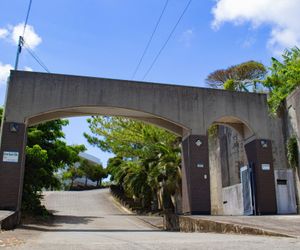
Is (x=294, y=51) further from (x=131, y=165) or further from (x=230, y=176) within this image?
(x=131, y=165)

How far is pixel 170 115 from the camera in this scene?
53.5ft

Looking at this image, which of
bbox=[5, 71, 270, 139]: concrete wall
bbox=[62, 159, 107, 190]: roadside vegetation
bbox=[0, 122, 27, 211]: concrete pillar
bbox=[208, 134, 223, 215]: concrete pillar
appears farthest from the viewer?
bbox=[62, 159, 107, 190]: roadside vegetation

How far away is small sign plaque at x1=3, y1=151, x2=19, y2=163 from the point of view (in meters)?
14.1

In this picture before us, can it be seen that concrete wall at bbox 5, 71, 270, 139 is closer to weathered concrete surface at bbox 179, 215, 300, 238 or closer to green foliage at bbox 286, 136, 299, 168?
green foliage at bbox 286, 136, 299, 168

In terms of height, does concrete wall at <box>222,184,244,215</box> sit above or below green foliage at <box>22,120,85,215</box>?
below

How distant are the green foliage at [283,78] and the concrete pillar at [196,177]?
13.9 ft

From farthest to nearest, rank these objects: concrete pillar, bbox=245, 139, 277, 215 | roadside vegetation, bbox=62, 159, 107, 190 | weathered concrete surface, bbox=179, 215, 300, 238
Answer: roadside vegetation, bbox=62, 159, 107, 190 < concrete pillar, bbox=245, 139, 277, 215 < weathered concrete surface, bbox=179, 215, 300, 238

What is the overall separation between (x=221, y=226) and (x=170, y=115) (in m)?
6.83

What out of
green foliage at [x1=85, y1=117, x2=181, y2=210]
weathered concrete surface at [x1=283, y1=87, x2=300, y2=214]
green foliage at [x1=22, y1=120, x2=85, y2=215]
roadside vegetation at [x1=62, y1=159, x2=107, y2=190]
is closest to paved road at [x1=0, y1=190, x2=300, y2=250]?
green foliage at [x1=22, y1=120, x2=85, y2=215]

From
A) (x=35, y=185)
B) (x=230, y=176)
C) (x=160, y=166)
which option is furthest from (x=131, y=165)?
(x=35, y=185)

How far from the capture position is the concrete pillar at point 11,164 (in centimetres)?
1384

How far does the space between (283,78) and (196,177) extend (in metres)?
7.71

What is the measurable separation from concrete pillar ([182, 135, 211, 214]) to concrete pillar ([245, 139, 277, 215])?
241cm

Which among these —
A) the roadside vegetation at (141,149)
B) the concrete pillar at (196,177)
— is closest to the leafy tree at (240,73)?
the roadside vegetation at (141,149)
